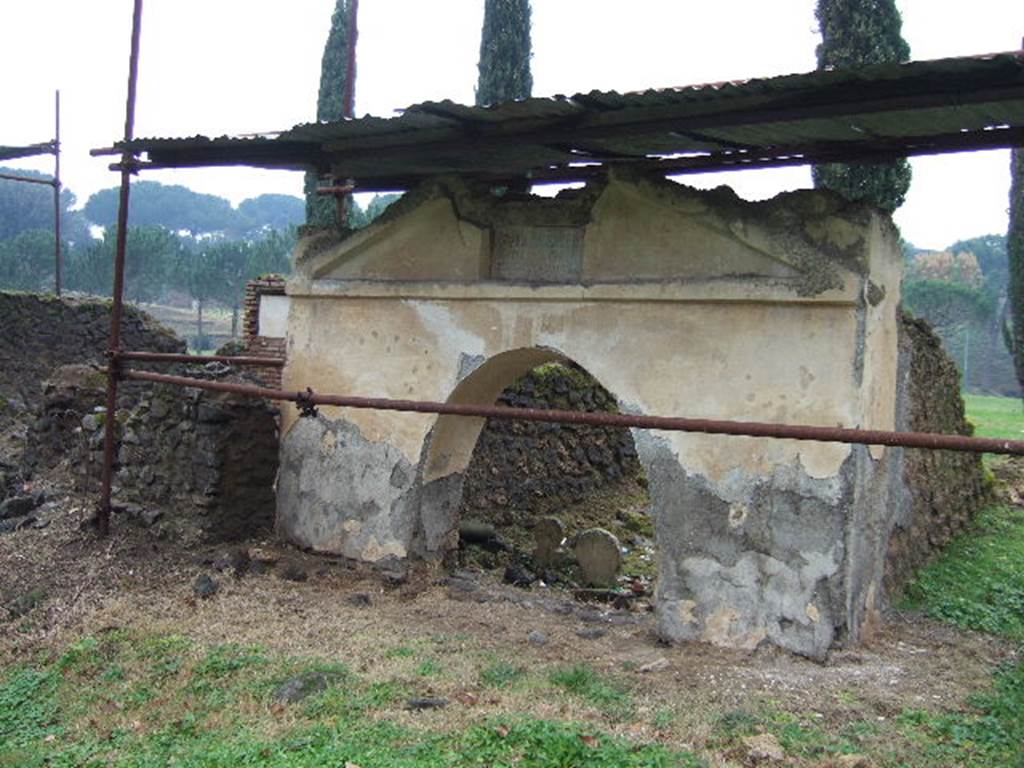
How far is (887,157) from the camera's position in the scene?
587cm

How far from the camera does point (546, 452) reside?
10375 millimetres

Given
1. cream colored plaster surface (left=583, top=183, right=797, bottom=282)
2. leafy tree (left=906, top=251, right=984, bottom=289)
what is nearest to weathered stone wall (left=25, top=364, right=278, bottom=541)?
cream colored plaster surface (left=583, top=183, right=797, bottom=282)

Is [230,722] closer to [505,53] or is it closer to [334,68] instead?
[505,53]

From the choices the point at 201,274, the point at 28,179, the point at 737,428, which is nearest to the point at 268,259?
the point at 201,274

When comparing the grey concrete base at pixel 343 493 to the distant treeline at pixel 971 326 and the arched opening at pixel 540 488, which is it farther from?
the distant treeline at pixel 971 326

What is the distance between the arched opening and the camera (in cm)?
729

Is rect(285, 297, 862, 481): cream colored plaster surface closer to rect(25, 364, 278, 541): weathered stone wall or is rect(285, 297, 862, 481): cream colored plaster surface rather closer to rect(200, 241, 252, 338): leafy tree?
rect(25, 364, 278, 541): weathered stone wall

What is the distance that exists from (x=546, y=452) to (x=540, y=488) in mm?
390

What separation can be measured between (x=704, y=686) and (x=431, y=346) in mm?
2931

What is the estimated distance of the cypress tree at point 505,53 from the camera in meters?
19.1

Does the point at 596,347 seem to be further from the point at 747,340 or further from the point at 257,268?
the point at 257,268

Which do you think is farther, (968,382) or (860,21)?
(968,382)

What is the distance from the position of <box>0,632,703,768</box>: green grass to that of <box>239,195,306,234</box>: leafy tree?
90876mm

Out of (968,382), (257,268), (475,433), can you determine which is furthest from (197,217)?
(475,433)
